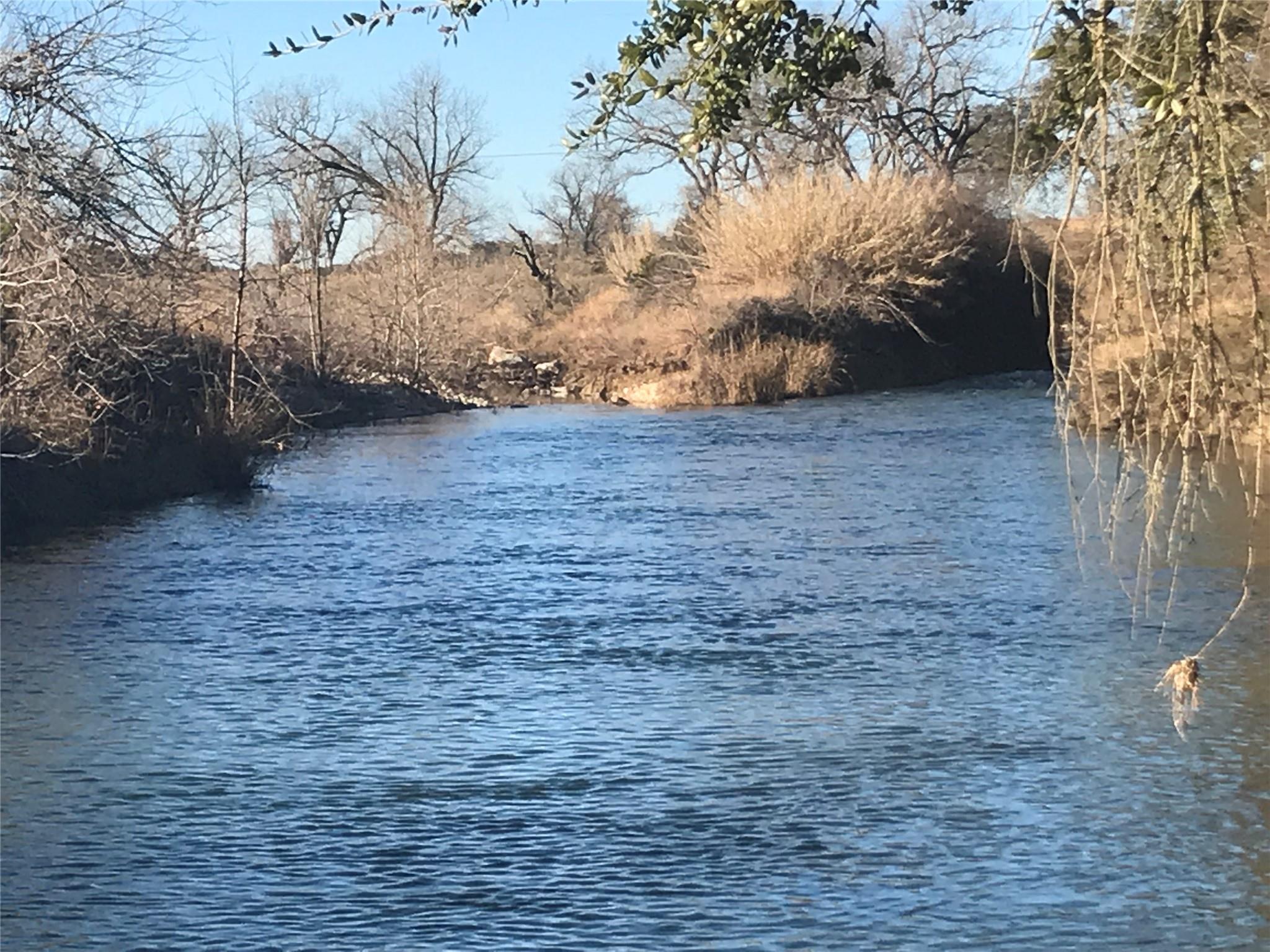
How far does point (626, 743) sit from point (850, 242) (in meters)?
31.7

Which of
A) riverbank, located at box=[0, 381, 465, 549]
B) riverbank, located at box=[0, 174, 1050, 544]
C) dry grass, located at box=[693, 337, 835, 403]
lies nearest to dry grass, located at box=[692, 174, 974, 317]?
riverbank, located at box=[0, 174, 1050, 544]

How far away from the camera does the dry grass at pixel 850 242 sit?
38.5 metres

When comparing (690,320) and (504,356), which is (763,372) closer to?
(690,320)

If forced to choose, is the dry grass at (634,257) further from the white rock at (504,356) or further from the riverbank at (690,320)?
the white rock at (504,356)

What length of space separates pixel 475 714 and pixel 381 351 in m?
27.4

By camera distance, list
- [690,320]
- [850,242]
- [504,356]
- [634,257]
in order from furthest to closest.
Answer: [634,257] → [504,356] → [850,242] → [690,320]

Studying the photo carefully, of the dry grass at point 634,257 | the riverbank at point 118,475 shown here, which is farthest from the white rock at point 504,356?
the riverbank at point 118,475

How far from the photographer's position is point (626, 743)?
8.55 metres

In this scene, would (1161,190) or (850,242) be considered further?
(850,242)

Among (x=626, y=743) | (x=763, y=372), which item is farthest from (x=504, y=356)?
(x=626, y=743)

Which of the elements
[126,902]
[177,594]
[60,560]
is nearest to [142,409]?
[60,560]

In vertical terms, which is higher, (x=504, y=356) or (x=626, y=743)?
(x=504, y=356)

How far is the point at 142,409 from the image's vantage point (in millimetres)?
20078

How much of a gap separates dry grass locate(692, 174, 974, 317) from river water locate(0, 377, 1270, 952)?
74.5ft
